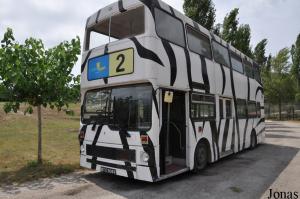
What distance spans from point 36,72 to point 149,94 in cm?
401

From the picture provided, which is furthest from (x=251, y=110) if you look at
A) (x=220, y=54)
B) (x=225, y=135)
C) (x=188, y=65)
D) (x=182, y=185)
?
(x=182, y=185)

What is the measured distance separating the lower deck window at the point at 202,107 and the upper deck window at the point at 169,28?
1627 mm

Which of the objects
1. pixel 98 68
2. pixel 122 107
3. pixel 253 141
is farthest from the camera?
pixel 253 141

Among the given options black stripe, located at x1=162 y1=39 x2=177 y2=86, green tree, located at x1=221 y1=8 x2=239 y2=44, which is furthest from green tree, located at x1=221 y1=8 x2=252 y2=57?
black stripe, located at x1=162 y1=39 x2=177 y2=86

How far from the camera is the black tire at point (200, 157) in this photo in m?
8.45

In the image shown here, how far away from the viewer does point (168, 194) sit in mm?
6605

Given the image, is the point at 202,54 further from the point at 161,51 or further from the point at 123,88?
the point at 123,88

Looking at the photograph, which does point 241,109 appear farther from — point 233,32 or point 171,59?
point 233,32

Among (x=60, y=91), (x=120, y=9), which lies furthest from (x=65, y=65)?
(x=120, y=9)

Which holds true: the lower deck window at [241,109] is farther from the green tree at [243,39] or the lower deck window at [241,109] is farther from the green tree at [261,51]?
the green tree at [261,51]

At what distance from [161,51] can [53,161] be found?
5.76 metres

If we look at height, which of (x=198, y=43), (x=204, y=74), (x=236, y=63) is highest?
(x=198, y=43)

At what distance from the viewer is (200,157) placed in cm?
877

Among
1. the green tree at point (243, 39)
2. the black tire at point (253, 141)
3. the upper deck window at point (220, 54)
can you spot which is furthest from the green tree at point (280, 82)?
the upper deck window at point (220, 54)
